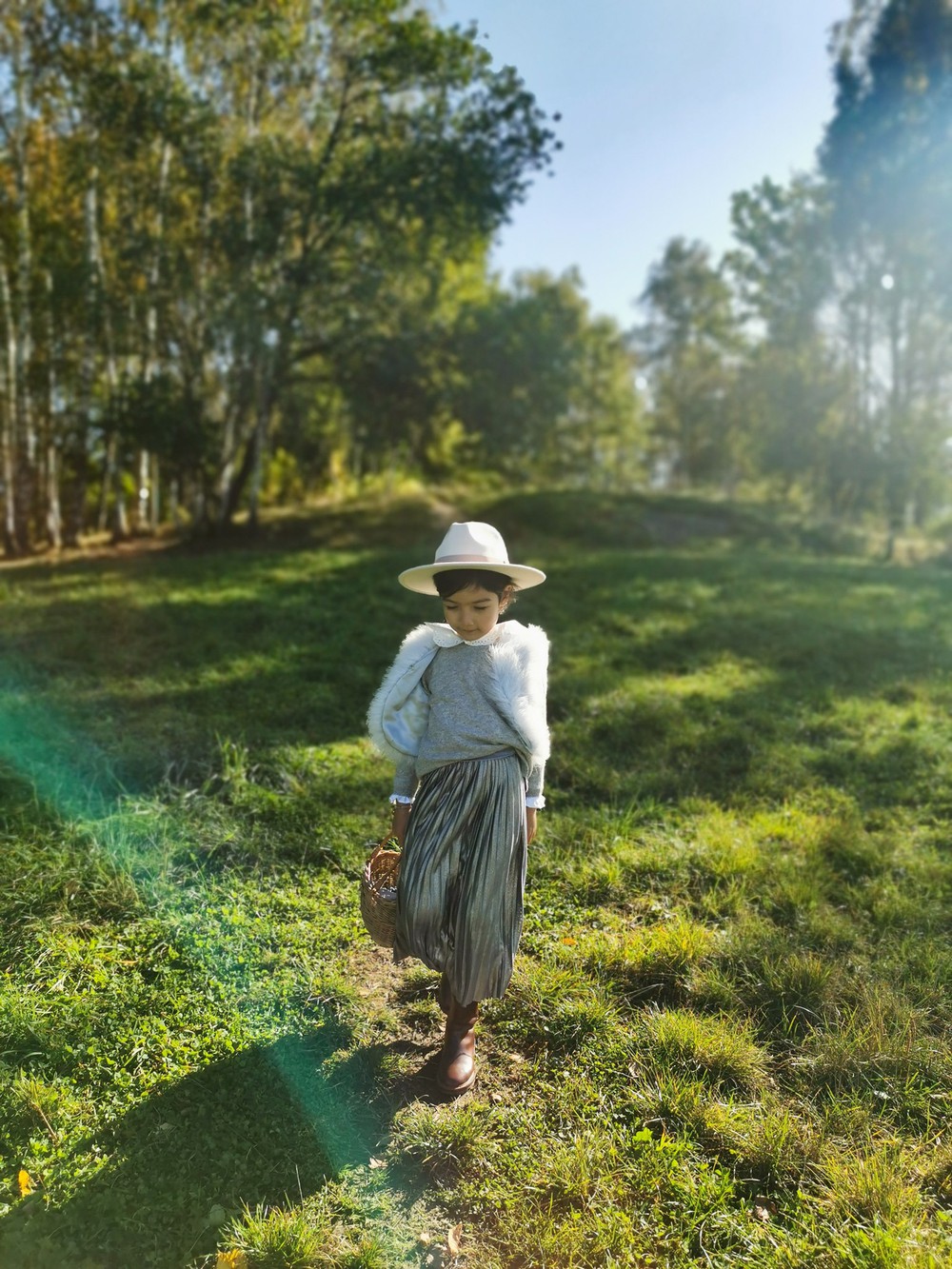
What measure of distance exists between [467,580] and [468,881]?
1.07 metres

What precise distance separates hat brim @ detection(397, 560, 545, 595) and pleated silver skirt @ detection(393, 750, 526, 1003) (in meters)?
0.65

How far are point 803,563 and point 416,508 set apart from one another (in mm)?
8890

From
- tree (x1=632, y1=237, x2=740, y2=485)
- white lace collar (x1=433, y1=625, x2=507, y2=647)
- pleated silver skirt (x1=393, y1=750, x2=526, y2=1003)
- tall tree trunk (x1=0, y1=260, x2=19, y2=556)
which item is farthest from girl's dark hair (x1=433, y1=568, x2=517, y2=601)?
tree (x1=632, y1=237, x2=740, y2=485)

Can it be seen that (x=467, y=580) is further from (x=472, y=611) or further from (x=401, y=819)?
(x=401, y=819)

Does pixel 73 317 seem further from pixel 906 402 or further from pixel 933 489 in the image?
pixel 933 489

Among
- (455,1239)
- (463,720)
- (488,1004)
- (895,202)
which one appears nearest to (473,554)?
(463,720)

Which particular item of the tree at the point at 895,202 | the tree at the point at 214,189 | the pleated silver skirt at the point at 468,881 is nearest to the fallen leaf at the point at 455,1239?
the pleated silver skirt at the point at 468,881

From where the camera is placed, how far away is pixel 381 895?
3164mm

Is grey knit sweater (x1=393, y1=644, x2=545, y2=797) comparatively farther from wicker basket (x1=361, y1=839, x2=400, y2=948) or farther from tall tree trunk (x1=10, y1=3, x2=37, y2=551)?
tall tree trunk (x1=10, y1=3, x2=37, y2=551)

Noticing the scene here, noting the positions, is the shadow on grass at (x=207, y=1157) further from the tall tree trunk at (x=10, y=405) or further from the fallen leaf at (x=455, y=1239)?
the tall tree trunk at (x=10, y=405)

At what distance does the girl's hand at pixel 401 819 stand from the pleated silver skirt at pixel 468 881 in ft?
0.31

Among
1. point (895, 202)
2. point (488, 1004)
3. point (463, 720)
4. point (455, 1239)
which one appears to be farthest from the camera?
point (895, 202)

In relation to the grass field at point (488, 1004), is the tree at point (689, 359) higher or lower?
higher

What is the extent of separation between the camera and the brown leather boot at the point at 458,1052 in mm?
3174
